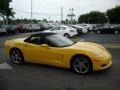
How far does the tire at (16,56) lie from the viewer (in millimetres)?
9438

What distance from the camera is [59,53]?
320 inches

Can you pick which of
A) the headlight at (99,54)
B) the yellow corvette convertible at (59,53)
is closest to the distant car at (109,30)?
the yellow corvette convertible at (59,53)

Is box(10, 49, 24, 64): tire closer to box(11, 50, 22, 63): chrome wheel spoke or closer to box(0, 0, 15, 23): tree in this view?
box(11, 50, 22, 63): chrome wheel spoke

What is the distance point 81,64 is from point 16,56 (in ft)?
9.90

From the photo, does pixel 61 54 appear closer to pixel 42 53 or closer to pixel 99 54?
pixel 42 53

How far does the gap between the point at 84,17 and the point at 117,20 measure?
5730cm

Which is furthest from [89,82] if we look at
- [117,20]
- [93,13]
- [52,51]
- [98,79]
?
[93,13]

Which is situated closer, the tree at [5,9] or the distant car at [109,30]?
the distant car at [109,30]

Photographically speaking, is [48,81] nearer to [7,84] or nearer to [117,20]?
[7,84]

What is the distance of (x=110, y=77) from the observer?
7.39 m

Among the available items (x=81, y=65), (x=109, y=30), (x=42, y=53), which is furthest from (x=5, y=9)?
(x=81, y=65)

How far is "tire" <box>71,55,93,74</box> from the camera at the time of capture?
25.0 ft

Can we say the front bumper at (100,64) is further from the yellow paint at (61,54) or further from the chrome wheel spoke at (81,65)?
the chrome wheel spoke at (81,65)

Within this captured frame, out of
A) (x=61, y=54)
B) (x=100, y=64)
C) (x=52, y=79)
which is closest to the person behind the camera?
(x=52, y=79)
